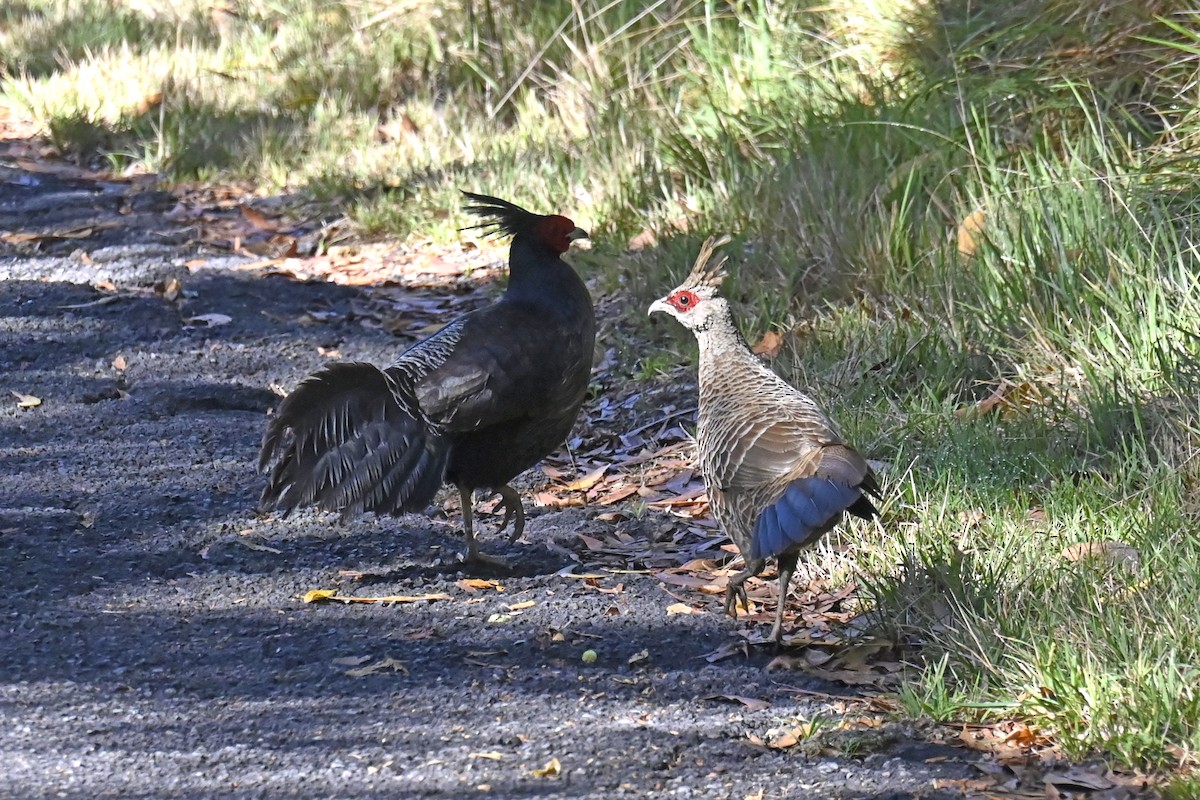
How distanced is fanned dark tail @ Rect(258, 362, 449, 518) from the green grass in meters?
1.34

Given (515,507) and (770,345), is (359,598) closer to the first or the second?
(515,507)

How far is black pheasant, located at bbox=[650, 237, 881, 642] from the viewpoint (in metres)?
3.81

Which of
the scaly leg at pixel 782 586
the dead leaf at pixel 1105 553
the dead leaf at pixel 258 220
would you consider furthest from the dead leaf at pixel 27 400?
the dead leaf at pixel 1105 553

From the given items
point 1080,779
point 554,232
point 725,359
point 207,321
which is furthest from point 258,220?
point 1080,779

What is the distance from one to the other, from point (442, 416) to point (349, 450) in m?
0.32

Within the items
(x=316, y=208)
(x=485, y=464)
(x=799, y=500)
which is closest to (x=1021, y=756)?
(x=799, y=500)

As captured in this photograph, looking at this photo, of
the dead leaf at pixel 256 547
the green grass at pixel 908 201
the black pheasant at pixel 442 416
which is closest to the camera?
the green grass at pixel 908 201

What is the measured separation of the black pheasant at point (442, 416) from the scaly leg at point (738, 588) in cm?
89

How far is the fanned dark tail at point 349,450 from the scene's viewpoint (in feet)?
15.2

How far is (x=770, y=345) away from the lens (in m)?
6.14

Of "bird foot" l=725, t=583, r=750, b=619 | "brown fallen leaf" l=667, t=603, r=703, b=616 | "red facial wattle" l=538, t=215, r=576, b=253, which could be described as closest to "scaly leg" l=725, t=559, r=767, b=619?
"bird foot" l=725, t=583, r=750, b=619

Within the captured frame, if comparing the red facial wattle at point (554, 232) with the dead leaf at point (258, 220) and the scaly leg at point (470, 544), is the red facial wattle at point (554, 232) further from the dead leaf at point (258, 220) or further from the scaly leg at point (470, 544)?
the dead leaf at point (258, 220)

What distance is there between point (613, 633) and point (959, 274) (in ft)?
8.16

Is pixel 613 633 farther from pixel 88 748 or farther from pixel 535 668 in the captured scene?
pixel 88 748
